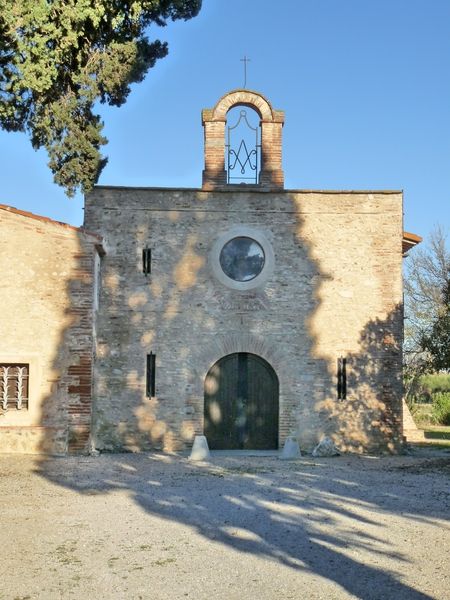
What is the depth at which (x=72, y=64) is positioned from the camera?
1319 cm

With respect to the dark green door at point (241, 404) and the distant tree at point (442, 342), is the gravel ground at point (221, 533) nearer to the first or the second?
the distant tree at point (442, 342)

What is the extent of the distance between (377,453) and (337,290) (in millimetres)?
3737

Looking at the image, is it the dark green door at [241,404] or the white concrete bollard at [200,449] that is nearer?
the white concrete bollard at [200,449]

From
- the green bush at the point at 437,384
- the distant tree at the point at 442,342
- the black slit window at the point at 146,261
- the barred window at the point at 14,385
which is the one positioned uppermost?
the black slit window at the point at 146,261

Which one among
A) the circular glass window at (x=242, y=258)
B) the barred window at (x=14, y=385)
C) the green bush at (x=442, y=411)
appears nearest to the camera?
the barred window at (x=14, y=385)

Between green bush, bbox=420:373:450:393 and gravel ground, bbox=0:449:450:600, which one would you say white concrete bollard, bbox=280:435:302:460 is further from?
green bush, bbox=420:373:450:393

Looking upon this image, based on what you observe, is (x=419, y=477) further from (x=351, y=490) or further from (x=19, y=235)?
(x=19, y=235)

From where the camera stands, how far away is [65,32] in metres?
11.9

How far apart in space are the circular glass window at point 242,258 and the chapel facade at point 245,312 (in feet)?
0.11

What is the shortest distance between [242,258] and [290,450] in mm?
4422

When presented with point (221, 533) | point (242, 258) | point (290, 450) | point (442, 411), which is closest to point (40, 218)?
point (242, 258)

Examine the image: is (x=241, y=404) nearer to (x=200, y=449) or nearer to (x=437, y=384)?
(x=200, y=449)

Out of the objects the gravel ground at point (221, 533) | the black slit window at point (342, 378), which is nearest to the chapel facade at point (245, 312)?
the black slit window at point (342, 378)

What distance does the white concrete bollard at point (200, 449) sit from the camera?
1463cm
